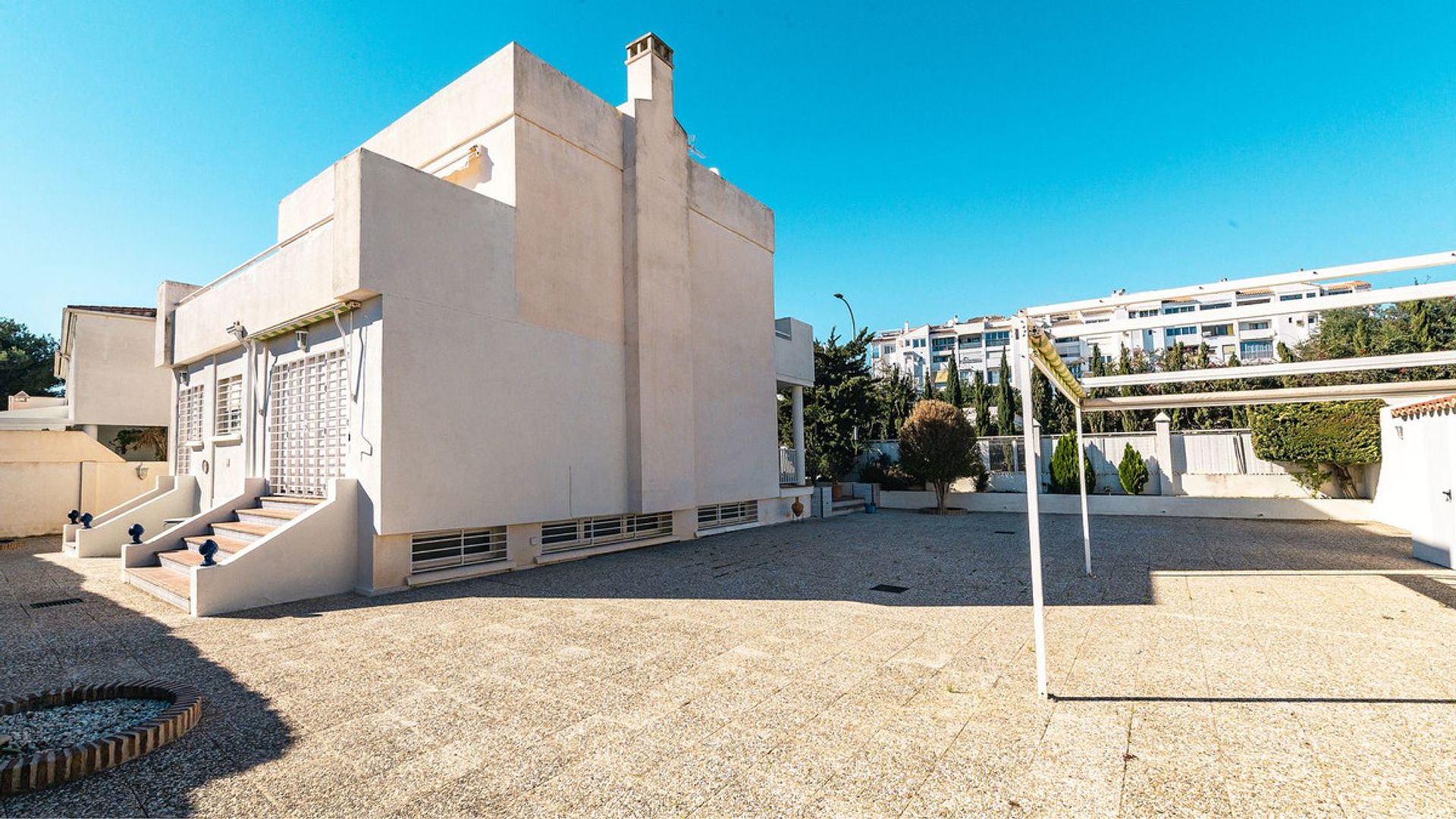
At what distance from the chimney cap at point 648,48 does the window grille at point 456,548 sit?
9.57m

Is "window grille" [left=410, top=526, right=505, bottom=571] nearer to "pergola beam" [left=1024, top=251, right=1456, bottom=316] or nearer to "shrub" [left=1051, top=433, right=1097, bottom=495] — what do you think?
"pergola beam" [left=1024, top=251, right=1456, bottom=316]

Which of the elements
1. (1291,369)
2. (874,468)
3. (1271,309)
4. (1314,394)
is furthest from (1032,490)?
(874,468)

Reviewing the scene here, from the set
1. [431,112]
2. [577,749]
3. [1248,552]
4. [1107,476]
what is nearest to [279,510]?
[431,112]

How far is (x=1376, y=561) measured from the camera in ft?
32.1

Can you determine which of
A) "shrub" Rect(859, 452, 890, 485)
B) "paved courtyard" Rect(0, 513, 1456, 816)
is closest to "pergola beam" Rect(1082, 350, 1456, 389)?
"paved courtyard" Rect(0, 513, 1456, 816)

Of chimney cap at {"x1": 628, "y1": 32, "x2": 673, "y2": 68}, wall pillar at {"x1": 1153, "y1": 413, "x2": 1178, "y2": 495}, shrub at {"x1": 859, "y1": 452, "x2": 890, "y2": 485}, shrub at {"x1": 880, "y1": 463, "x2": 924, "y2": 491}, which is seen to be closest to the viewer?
chimney cap at {"x1": 628, "y1": 32, "x2": 673, "y2": 68}

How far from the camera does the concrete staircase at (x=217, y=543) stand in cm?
776

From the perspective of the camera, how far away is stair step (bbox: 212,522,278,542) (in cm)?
866

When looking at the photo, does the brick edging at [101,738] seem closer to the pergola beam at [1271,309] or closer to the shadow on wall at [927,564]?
Result: the shadow on wall at [927,564]

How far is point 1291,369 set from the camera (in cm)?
668

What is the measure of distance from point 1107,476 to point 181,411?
2414cm

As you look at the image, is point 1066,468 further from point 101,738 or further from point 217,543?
point 101,738

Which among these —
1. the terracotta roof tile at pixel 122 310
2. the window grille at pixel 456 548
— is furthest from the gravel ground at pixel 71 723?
the terracotta roof tile at pixel 122 310

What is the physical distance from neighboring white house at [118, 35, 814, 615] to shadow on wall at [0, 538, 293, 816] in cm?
85
